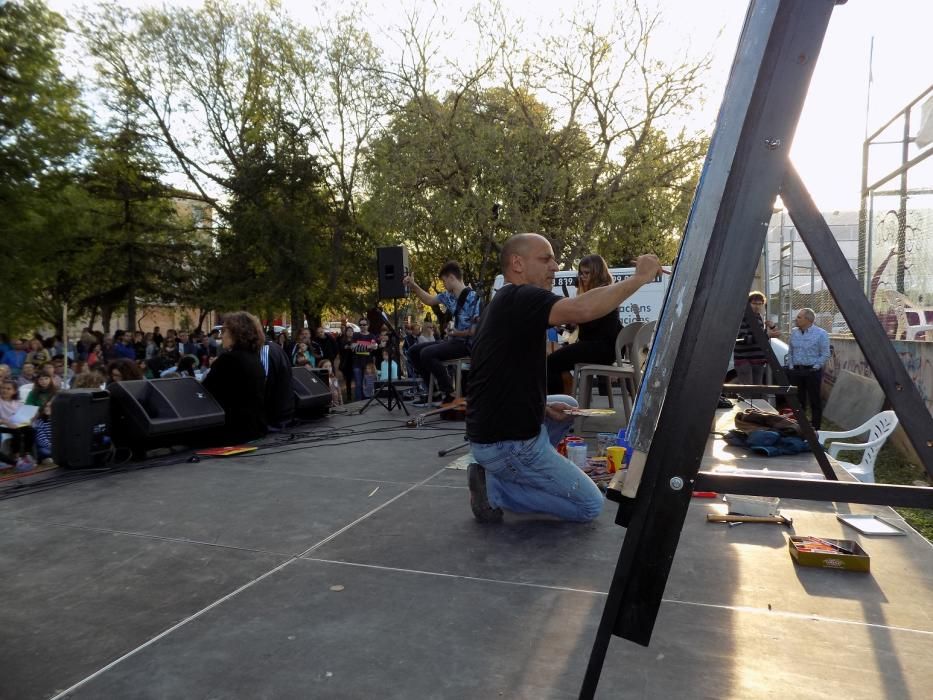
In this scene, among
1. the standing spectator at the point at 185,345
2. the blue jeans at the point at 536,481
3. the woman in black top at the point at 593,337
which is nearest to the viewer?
the blue jeans at the point at 536,481

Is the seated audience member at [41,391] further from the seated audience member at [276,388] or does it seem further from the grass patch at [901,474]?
the grass patch at [901,474]

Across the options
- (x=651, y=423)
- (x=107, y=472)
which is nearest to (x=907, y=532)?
(x=651, y=423)

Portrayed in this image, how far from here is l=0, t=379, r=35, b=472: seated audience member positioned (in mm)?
6723

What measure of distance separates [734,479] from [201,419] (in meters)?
5.62

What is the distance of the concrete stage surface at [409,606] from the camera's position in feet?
6.88

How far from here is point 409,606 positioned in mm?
2621

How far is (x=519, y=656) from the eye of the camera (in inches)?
88.0

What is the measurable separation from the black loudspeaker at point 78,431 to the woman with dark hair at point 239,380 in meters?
1.21

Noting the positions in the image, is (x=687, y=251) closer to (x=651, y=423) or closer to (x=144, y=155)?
(x=651, y=423)

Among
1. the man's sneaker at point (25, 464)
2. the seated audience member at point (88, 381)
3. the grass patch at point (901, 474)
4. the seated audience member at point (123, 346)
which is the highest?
the seated audience member at point (123, 346)

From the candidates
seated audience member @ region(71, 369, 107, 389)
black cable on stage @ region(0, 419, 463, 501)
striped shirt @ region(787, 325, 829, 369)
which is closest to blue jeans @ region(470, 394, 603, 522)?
black cable on stage @ region(0, 419, 463, 501)

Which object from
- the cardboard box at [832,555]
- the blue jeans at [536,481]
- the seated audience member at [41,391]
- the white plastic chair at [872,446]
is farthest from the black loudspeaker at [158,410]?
the white plastic chair at [872,446]

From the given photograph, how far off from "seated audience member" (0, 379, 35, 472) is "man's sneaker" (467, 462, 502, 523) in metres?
5.33

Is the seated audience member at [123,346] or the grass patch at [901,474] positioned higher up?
the seated audience member at [123,346]
